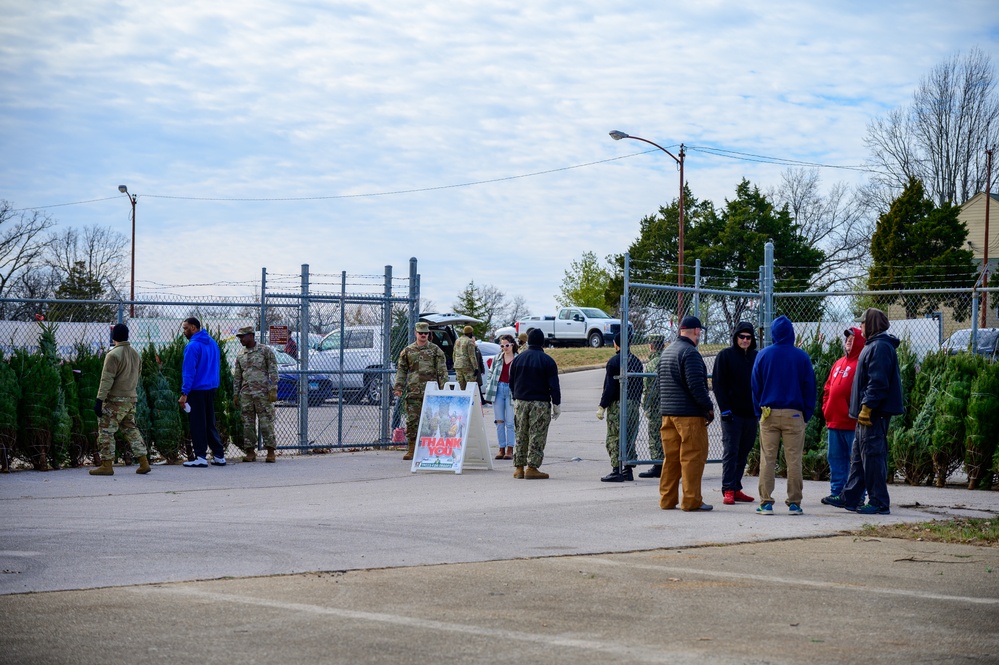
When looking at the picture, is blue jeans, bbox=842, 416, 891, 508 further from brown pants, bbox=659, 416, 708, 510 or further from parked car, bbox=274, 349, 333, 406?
parked car, bbox=274, 349, 333, 406

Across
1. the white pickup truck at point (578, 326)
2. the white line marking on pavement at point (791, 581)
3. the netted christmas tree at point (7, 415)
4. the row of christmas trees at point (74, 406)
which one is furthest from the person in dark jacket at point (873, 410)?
the white pickup truck at point (578, 326)

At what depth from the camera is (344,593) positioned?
661cm

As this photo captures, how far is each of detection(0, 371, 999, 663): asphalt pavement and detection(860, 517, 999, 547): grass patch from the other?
0.34 m

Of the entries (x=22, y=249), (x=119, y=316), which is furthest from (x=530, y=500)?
(x=22, y=249)

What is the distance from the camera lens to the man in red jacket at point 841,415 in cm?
1109

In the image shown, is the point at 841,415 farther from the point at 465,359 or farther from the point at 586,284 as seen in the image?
the point at 586,284

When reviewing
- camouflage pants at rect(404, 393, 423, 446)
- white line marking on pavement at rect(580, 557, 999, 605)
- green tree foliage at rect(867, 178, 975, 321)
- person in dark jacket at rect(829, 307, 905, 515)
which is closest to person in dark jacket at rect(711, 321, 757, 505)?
person in dark jacket at rect(829, 307, 905, 515)

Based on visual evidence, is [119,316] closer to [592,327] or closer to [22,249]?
[592,327]

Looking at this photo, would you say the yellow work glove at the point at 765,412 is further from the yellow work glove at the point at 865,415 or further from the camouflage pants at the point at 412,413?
the camouflage pants at the point at 412,413

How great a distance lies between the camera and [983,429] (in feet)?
40.3

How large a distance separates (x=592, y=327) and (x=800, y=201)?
20837 mm

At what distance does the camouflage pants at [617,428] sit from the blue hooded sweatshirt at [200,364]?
540cm

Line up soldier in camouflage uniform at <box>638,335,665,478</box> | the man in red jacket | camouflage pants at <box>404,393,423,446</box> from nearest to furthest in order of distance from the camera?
the man in red jacket < soldier in camouflage uniform at <box>638,335,665,478</box> < camouflage pants at <box>404,393,423,446</box>

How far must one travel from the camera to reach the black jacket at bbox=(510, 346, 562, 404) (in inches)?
531
